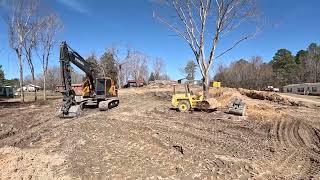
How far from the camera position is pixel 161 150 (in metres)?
9.54

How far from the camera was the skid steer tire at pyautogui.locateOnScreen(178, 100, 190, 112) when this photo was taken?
19.1m

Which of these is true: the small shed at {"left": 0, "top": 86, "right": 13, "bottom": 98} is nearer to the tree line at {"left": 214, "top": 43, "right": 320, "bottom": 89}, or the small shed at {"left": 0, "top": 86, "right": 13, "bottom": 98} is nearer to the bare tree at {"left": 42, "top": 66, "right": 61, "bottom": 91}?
the bare tree at {"left": 42, "top": 66, "right": 61, "bottom": 91}

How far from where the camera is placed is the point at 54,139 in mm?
11109

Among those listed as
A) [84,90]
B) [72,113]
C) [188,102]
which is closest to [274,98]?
[188,102]

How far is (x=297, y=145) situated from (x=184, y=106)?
9.06 meters

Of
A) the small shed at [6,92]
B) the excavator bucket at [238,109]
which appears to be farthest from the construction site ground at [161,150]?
the small shed at [6,92]

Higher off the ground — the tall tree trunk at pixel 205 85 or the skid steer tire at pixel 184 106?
the tall tree trunk at pixel 205 85

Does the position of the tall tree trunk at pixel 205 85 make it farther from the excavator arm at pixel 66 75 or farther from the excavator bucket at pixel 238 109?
the excavator arm at pixel 66 75

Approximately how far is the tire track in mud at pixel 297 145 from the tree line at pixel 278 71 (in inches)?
2491

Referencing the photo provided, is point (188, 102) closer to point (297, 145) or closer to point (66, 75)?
point (66, 75)

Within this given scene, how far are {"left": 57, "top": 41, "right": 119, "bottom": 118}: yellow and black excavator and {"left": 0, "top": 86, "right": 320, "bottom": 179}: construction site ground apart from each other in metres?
0.73

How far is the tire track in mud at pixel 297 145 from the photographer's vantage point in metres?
8.18

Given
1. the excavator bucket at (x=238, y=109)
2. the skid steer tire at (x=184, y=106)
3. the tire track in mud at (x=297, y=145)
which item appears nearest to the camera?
the tire track in mud at (x=297, y=145)

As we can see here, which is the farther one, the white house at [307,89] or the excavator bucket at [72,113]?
the white house at [307,89]
